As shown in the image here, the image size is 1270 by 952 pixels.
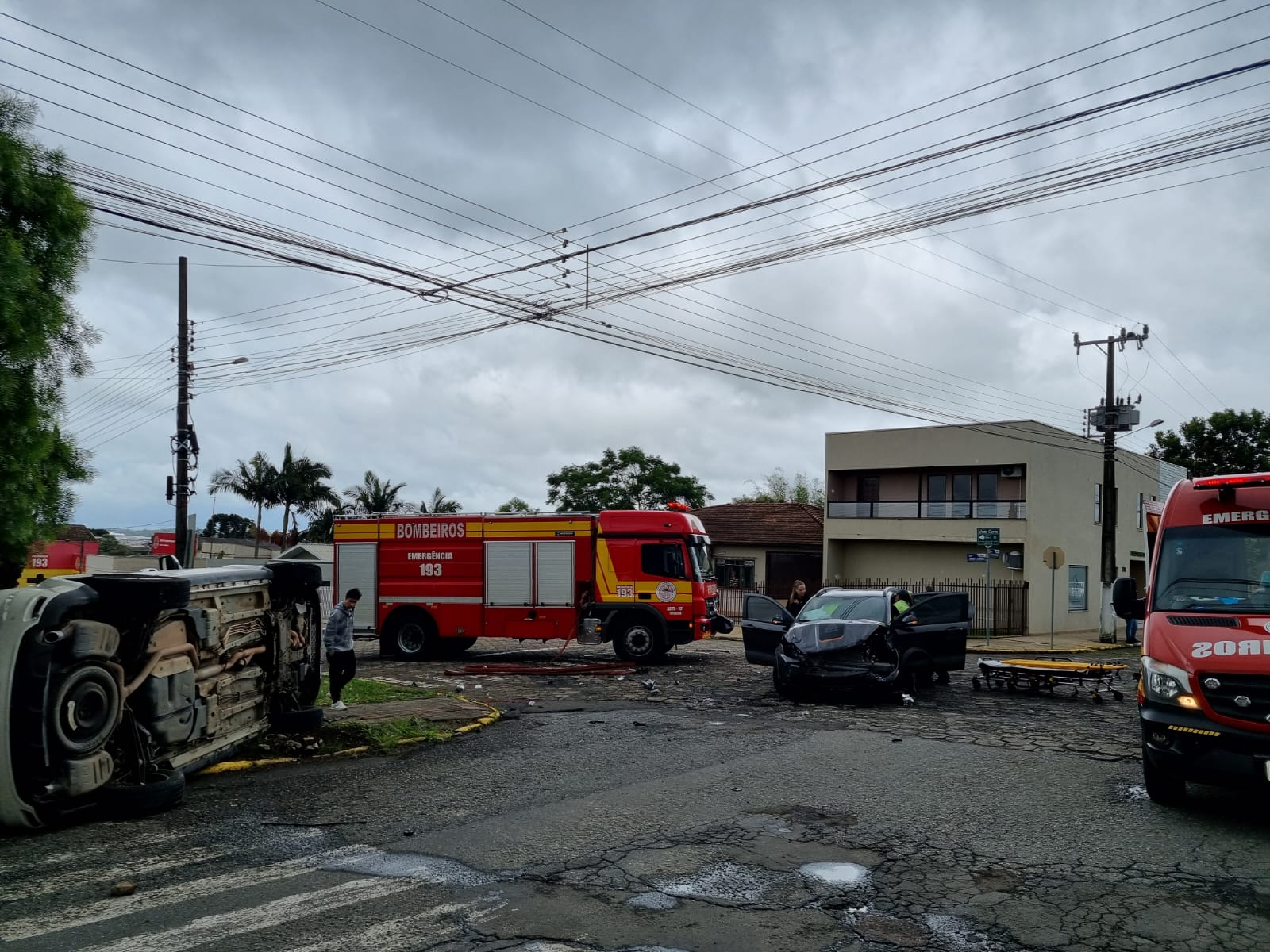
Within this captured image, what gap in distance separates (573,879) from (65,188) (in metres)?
7.42

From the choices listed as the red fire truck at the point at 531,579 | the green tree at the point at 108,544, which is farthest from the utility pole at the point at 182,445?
the green tree at the point at 108,544

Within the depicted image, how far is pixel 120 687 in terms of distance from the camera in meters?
7.30

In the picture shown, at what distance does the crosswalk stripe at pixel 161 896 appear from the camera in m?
5.12

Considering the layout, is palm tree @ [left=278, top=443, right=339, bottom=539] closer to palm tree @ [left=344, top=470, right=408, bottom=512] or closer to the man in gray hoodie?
palm tree @ [left=344, top=470, right=408, bottom=512]

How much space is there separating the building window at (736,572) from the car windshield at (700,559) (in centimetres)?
1787

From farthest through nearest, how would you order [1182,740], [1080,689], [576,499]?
[576,499] < [1080,689] < [1182,740]

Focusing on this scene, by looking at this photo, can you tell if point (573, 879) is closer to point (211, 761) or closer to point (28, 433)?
point (211, 761)

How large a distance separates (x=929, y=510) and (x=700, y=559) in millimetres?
16882

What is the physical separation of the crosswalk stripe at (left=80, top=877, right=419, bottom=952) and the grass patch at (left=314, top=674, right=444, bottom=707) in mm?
7129

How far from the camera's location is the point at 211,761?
8.57 metres

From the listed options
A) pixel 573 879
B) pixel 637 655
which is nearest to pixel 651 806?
pixel 573 879

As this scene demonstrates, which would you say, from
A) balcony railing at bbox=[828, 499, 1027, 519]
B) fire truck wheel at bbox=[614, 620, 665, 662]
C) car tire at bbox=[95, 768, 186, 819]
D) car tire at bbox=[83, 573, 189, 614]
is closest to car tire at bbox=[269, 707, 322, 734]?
car tire at bbox=[95, 768, 186, 819]

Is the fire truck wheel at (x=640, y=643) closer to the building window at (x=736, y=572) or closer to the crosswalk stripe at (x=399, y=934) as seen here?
the crosswalk stripe at (x=399, y=934)

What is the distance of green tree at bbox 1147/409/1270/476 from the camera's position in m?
51.7
